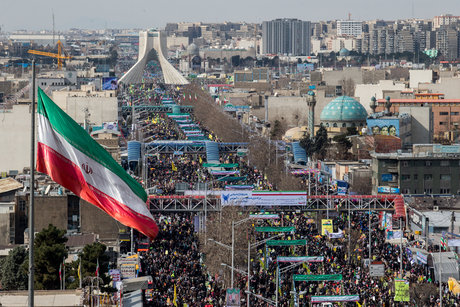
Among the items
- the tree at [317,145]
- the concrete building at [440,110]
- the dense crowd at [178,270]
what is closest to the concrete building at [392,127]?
the tree at [317,145]

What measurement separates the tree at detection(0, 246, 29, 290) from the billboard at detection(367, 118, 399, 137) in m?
45.3

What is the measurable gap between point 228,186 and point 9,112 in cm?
1196

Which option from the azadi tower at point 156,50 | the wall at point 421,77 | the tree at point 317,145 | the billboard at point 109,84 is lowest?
the tree at point 317,145

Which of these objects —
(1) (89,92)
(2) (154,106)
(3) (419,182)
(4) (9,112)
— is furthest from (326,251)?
(2) (154,106)

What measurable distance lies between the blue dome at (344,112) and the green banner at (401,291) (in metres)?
47.3

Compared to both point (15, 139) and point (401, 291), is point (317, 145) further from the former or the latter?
point (401, 291)

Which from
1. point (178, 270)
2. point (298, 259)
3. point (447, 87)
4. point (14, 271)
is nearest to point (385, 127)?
point (447, 87)

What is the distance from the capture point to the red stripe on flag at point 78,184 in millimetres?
14555

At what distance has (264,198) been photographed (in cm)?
4609

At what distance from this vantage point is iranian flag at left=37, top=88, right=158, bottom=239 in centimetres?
1450

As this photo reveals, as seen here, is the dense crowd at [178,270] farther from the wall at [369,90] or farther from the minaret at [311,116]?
the wall at [369,90]

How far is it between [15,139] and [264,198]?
16.9 m

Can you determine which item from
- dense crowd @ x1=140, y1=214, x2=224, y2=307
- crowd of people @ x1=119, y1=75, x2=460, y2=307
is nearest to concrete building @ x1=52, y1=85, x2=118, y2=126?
crowd of people @ x1=119, y1=75, x2=460, y2=307

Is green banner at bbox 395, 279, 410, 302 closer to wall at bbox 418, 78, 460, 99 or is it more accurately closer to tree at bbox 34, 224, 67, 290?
tree at bbox 34, 224, 67, 290
